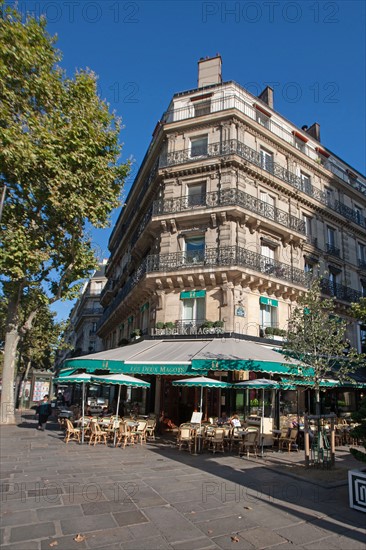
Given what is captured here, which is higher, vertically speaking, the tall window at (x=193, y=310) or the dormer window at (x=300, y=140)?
the dormer window at (x=300, y=140)

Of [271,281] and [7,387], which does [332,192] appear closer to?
[271,281]

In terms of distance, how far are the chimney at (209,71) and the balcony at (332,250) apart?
1174 centimetres

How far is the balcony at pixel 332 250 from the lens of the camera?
2244cm

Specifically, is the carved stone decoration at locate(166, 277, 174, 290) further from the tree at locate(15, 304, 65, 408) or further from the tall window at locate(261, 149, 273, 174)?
the tree at locate(15, 304, 65, 408)

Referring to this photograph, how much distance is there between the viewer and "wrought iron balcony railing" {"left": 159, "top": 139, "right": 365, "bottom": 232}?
18.7 meters

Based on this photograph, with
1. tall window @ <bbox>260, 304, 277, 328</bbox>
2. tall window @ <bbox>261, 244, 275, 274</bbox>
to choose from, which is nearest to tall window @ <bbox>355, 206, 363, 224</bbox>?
tall window @ <bbox>261, 244, 275, 274</bbox>

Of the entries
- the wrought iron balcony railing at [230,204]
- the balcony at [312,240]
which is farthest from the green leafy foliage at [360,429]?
the balcony at [312,240]

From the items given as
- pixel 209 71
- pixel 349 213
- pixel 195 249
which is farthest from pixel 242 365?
pixel 209 71

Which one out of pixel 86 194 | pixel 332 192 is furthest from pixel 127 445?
pixel 332 192

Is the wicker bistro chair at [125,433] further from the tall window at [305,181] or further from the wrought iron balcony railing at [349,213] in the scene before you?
the wrought iron balcony railing at [349,213]

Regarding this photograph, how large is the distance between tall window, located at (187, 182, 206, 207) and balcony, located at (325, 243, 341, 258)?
879 centimetres

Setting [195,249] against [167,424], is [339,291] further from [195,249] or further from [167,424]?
[167,424]

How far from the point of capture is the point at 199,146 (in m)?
19.9

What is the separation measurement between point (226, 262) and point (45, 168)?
8.53m
